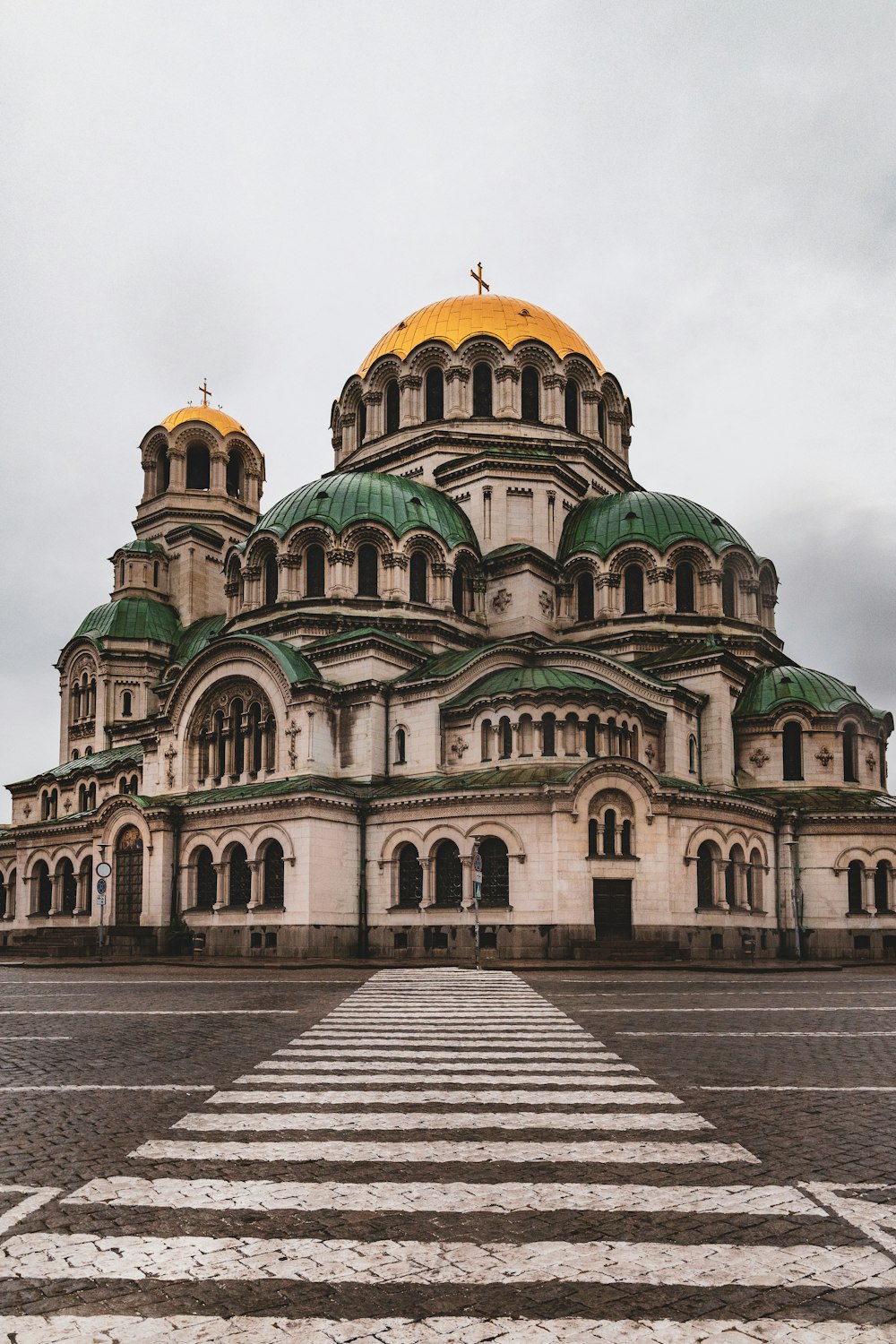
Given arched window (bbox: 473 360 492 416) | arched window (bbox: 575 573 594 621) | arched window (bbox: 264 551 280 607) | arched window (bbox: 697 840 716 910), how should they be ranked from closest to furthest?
1. arched window (bbox: 697 840 716 910)
2. arched window (bbox: 264 551 280 607)
3. arched window (bbox: 575 573 594 621)
4. arched window (bbox: 473 360 492 416)

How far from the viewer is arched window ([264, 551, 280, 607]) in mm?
49025

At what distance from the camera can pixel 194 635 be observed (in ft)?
196

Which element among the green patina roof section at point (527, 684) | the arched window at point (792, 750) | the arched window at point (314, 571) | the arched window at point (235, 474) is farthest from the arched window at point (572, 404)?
the arched window at point (235, 474)

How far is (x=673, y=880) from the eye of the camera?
127ft

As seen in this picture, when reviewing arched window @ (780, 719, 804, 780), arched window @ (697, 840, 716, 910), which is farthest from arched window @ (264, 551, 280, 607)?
arched window @ (780, 719, 804, 780)

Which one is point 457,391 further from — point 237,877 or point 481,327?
point 237,877

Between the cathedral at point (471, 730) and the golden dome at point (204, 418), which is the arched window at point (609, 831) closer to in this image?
the cathedral at point (471, 730)

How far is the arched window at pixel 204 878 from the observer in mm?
43656

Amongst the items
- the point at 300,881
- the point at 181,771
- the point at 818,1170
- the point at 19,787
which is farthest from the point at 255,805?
the point at 818,1170

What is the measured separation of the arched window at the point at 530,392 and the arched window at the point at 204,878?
25.5 m

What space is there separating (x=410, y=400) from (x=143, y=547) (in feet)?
59.2

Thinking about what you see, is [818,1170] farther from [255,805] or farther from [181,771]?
[181,771]

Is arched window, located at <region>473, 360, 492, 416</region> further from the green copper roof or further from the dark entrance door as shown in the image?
the dark entrance door

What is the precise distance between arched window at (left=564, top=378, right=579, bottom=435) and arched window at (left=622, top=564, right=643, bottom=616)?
9.26 meters
